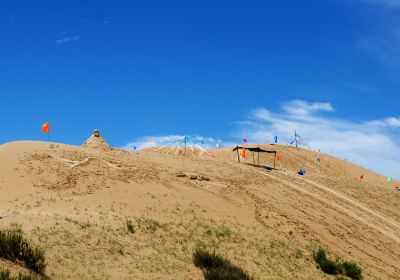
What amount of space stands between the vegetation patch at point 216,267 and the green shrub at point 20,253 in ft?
23.2

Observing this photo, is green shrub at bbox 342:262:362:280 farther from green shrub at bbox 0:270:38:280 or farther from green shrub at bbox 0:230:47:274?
green shrub at bbox 0:270:38:280

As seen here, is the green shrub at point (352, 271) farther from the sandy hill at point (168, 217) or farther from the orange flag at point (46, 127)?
the orange flag at point (46, 127)

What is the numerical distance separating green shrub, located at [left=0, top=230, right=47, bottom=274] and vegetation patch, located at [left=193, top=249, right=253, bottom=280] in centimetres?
707

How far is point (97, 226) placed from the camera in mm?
23969

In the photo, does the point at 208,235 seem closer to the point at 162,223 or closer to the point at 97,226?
the point at 162,223

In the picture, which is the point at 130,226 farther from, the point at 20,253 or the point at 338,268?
the point at 338,268

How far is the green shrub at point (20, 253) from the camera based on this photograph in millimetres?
16734

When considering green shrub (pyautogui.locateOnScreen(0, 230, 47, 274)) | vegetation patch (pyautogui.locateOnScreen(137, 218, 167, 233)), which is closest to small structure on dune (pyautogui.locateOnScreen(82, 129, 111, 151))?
vegetation patch (pyautogui.locateOnScreen(137, 218, 167, 233))

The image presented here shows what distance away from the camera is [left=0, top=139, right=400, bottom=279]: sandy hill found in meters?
21.5

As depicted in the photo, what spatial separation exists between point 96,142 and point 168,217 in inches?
624

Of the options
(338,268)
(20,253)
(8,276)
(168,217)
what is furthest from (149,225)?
(8,276)

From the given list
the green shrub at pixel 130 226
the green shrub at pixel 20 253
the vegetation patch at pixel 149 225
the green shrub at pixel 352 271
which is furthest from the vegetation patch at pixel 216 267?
the green shrub at pixel 352 271

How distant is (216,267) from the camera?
22.3 meters

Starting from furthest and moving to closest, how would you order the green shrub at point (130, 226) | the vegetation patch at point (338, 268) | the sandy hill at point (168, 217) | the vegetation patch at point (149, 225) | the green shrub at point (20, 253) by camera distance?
1. the vegetation patch at point (338, 268)
2. the vegetation patch at point (149, 225)
3. the green shrub at point (130, 226)
4. the sandy hill at point (168, 217)
5. the green shrub at point (20, 253)
